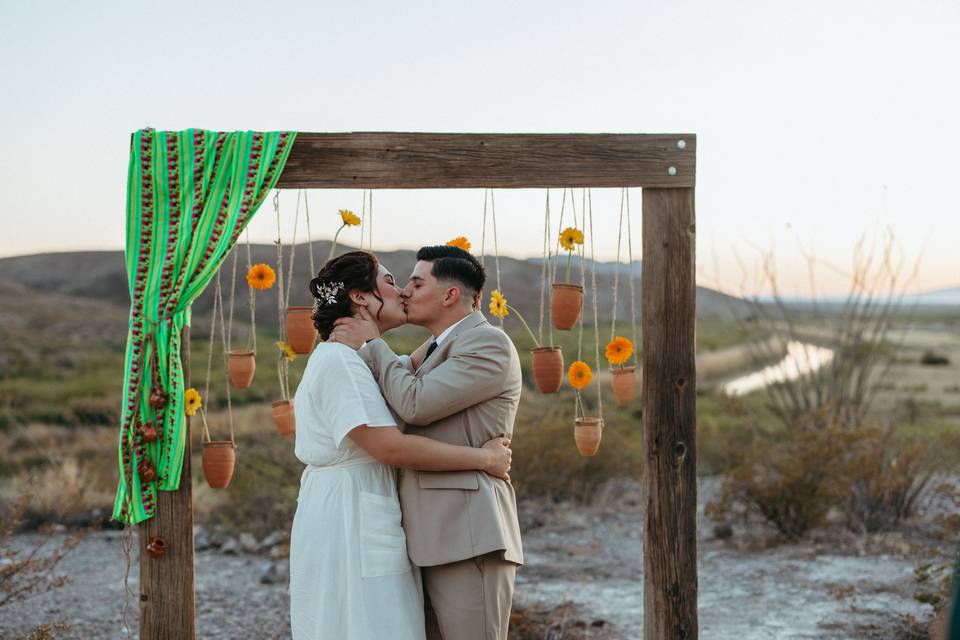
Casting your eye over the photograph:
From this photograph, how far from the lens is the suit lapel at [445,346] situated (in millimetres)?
2920

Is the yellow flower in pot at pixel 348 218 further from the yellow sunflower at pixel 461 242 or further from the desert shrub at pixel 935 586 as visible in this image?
the desert shrub at pixel 935 586

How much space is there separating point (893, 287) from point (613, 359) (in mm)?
4931

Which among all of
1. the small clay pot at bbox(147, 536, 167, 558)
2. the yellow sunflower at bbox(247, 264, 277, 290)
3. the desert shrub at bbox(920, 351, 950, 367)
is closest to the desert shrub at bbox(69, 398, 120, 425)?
the yellow sunflower at bbox(247, 264, 277, 290)

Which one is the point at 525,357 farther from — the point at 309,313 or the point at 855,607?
the point at 309,313

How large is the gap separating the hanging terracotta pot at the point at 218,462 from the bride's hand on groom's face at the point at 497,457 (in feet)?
4.57

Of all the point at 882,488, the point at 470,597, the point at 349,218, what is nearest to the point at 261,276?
the point at 349,218

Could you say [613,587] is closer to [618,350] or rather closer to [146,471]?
[618,350]

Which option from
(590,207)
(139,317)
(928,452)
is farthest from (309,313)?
(928,452)

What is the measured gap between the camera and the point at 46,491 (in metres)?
8.12

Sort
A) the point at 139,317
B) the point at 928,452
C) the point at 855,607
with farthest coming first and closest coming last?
the point at 928,452 < the point at 855,607 < the point at 139,317

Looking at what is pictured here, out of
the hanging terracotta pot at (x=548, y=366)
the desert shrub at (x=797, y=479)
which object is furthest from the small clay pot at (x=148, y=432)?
the desert shrub at (x=797, y=479)

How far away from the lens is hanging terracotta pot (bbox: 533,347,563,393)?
12.2 feet

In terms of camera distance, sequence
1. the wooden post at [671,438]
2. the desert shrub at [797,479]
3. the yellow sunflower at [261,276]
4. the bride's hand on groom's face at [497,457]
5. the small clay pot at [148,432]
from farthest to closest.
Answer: the desert shrub at [797,479] → the yellow sunflower at [261,276] → the wooden post at [671,438] → the small clay pot at [148,432] → the bride's hand on groom's face at [497,457]

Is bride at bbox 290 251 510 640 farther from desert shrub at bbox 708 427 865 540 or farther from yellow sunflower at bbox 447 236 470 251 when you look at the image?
desert shrub at bbox 708 427 865 540
